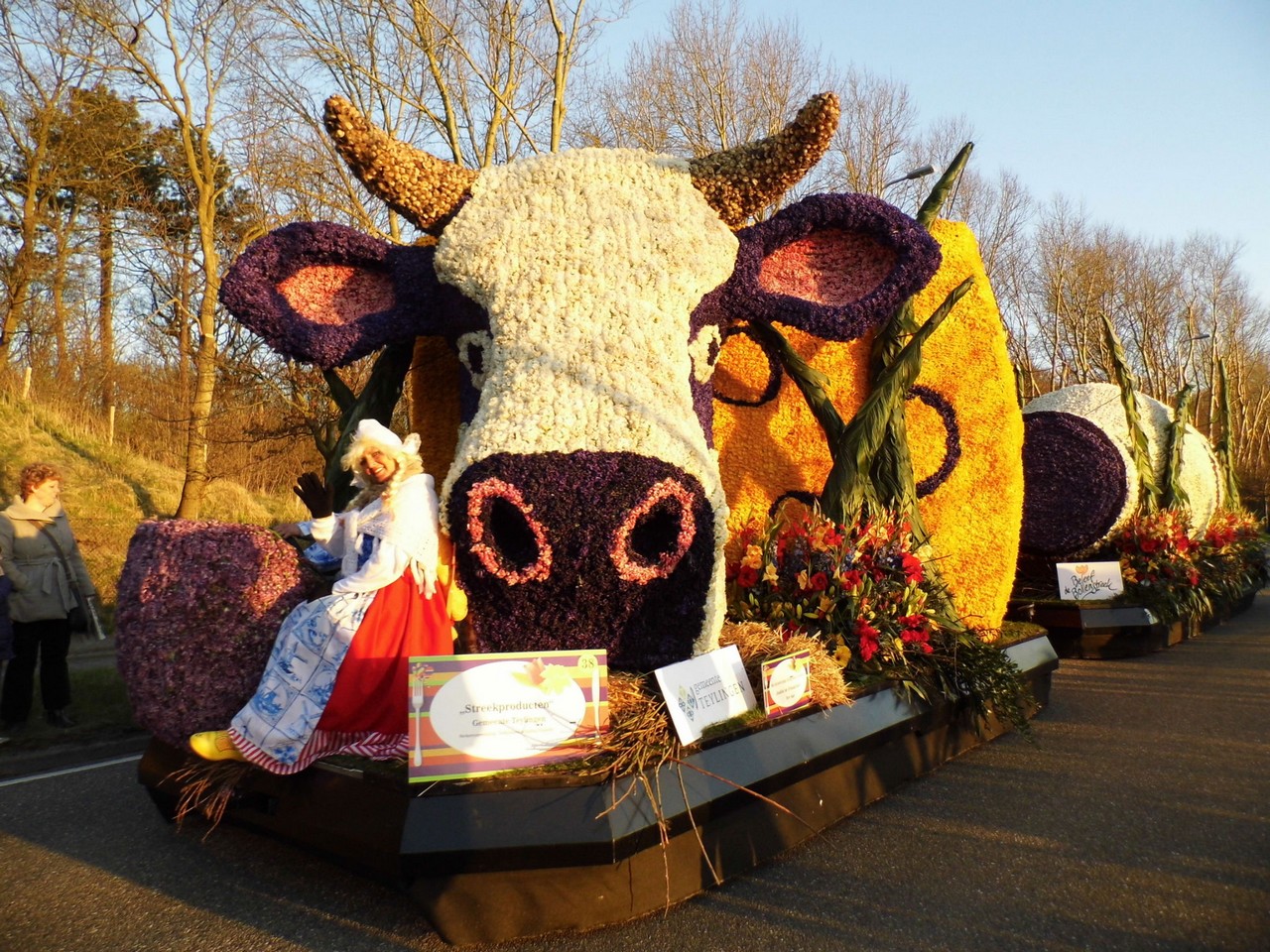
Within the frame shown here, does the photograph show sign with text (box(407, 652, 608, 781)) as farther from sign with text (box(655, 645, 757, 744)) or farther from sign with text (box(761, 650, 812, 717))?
sign with text (box(761, 650, 812, 717))

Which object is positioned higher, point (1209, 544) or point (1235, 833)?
point (1209, 544)

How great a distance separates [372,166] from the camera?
3.32 meters

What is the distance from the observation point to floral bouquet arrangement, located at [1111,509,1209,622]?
25.0 feet

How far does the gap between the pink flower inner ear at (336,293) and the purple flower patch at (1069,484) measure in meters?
5.60

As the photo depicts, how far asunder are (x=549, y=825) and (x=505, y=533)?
857 mm

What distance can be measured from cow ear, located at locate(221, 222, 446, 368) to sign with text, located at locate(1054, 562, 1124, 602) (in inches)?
224

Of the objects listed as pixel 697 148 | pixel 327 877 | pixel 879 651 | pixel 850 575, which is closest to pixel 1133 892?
pixel 879 651

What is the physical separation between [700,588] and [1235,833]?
222cm

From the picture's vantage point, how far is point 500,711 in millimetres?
2465

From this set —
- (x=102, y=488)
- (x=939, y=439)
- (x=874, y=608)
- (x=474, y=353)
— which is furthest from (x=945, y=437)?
(x=102, y=488)

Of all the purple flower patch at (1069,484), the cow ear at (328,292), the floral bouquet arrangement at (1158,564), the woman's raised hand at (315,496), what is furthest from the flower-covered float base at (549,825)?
the floral bouquet arrangement at (1158,564)

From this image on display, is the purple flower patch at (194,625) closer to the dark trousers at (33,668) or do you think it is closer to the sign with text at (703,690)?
the sign with text at (703,690)

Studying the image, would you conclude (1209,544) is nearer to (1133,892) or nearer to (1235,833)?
(1235,833)

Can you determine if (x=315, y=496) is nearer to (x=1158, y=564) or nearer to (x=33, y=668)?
(x=33, y=668)
